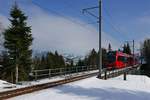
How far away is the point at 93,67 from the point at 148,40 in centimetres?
9184

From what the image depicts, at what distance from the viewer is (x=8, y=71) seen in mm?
44906

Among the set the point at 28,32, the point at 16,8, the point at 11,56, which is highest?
the point at 16,8

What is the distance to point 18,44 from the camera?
44.3 meters

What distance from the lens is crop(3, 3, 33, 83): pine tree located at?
44156mm

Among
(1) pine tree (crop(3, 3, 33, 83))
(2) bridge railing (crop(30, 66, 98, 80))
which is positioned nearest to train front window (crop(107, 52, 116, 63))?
(2) bridge railing (crop(30, 66, 98, 80))

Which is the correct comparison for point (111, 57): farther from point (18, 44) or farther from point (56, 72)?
point (56, 72)

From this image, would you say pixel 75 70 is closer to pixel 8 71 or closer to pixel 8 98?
pixel 8 71

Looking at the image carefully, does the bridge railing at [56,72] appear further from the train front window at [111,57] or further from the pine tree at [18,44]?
the pine tree at [18,44]

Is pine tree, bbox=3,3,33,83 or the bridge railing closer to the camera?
the bridge railing

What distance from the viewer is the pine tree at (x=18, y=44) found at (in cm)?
4416

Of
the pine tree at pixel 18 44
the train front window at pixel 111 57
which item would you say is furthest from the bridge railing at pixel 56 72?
the pine tree at pixel 18 44

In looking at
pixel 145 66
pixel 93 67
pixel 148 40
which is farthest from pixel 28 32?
pixel 148 40

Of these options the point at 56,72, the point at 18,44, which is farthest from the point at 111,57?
the point at 56,72

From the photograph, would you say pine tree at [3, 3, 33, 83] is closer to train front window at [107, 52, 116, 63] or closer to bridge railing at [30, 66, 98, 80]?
bridge railing at [30, 66, 98, 80]
